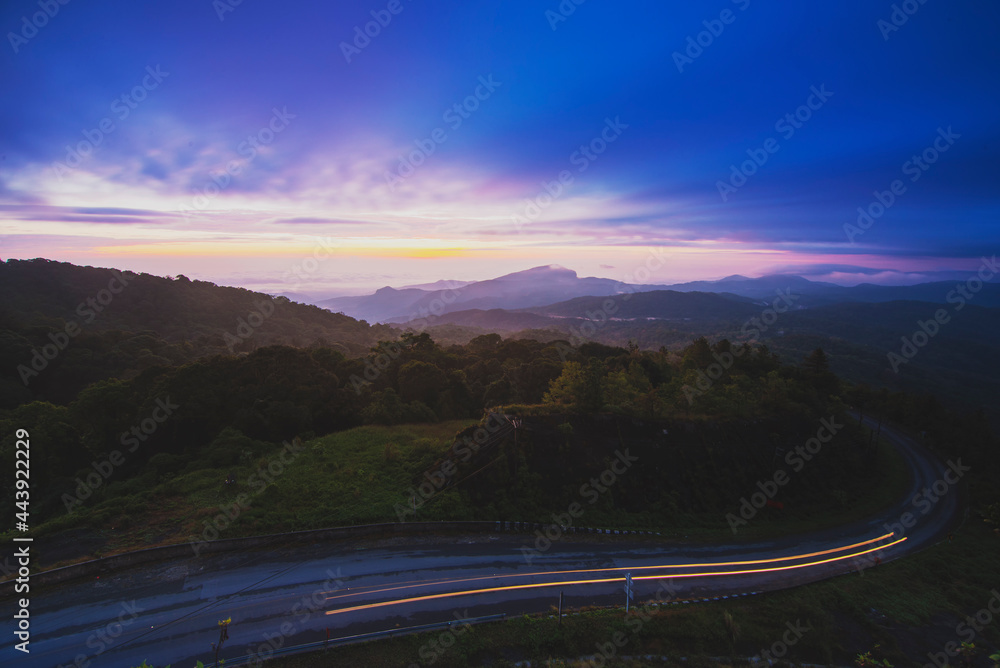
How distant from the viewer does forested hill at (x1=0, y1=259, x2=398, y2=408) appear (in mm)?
31422

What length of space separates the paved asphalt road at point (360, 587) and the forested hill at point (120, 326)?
73.1 ft

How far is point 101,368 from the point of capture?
108ft
